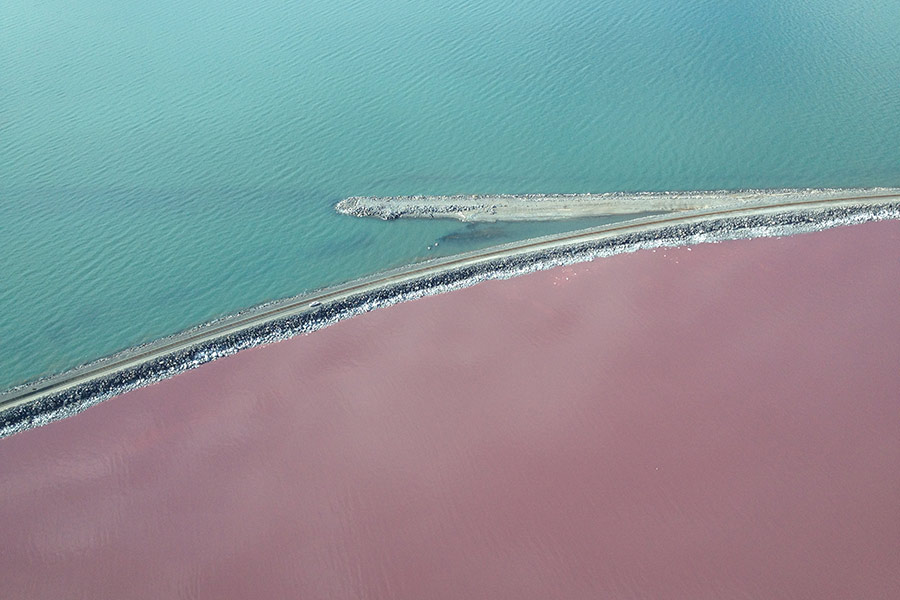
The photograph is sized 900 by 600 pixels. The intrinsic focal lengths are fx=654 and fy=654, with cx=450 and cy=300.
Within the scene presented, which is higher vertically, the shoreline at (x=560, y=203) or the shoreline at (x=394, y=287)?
the shoreline at (x=560, y=203)

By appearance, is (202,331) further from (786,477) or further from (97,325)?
(786,477)

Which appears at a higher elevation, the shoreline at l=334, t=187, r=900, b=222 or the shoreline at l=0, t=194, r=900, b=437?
the shoreline at l=334, t=187, r=900, b=222

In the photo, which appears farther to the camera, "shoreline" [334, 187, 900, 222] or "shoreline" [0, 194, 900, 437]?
"shoreline" [334, 187, 900, 222]

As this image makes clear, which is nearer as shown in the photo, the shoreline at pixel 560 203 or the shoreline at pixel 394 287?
the shoreline at pixel 394 287
